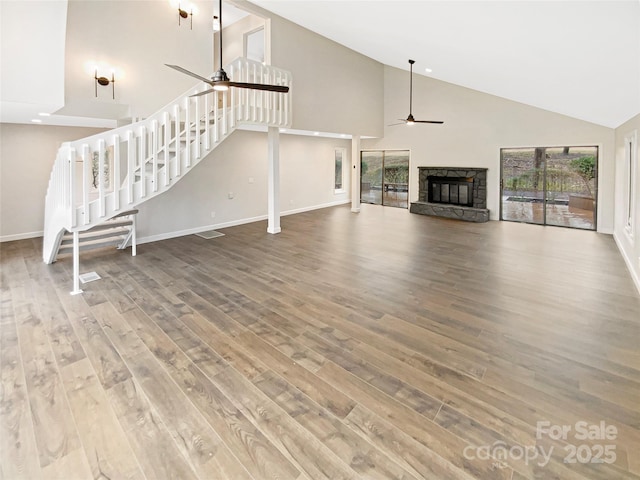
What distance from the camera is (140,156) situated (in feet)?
17.0

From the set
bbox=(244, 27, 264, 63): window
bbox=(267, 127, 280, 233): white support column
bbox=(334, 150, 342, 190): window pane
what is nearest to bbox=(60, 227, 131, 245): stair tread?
bbox=(267, 127, 280, 233): white support column

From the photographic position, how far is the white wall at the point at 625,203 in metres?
5.05

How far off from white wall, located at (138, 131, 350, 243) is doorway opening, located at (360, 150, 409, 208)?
5.44 ft

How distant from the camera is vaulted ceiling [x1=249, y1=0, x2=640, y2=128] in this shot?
3020 mm

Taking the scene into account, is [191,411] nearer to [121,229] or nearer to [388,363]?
[388,363]

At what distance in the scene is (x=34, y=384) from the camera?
8.59 feet

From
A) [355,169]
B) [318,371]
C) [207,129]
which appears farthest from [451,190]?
[318,371]

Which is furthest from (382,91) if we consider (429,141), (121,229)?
(121,229)

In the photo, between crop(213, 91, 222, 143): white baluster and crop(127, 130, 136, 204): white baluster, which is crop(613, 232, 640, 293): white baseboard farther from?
crop(127, 130, 136, 204): white baluster

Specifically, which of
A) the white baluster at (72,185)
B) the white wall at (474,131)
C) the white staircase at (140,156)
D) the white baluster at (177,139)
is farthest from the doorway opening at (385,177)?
the white baluster at (72,185)

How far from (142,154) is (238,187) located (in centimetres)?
388

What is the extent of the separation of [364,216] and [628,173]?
5940 mm

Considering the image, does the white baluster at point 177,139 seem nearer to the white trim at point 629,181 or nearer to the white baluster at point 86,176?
the white baluster at point 86,176

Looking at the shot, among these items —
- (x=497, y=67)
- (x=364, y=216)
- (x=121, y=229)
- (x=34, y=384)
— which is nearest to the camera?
(x=34, y=384)
